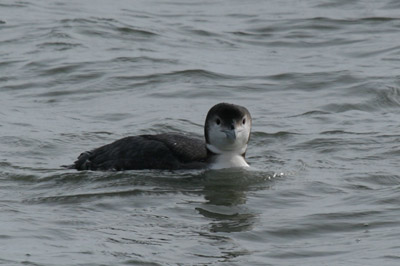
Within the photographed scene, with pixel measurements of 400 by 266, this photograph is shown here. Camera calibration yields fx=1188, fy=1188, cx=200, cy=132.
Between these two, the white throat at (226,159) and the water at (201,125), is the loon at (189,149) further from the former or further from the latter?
the water at (201,125)

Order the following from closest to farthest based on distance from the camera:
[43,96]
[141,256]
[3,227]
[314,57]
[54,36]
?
[141,256]
[3,227]
[43,96]
[314,57]
[54,36]

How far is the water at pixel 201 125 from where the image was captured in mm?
9273

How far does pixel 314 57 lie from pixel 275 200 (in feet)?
25.6

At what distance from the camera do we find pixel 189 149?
11.8m

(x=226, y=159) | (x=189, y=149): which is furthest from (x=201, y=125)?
(x=226, y=159)

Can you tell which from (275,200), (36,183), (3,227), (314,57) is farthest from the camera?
(314,57)

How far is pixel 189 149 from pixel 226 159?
0.45 metres

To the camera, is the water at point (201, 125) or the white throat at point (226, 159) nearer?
the water at point (201, 125)

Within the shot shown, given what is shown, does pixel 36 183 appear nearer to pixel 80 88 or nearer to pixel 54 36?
pixel 80 88

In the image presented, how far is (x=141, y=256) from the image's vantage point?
8.76 metres

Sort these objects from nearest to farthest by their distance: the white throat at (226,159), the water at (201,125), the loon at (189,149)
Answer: the water at (201,125)
the loon at (189,149)
the white throat at (226,159)

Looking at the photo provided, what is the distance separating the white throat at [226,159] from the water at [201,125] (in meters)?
0.10

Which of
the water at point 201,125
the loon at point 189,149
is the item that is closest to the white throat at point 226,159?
the loon at point 189,149

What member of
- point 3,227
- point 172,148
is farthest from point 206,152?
point 3,227
